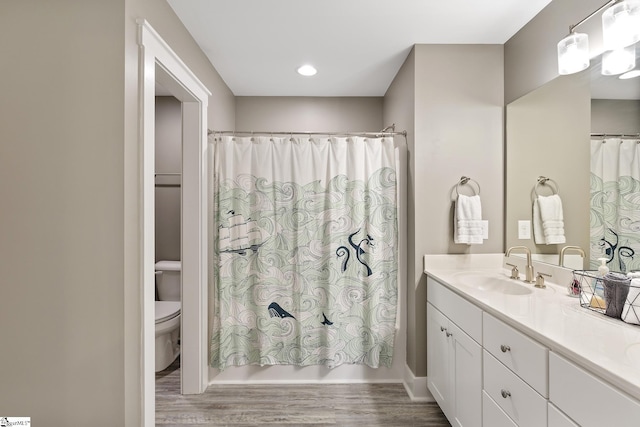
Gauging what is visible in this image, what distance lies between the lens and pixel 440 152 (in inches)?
88.7

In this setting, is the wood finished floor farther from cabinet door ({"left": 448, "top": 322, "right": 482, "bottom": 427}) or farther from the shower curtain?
the shower curtain

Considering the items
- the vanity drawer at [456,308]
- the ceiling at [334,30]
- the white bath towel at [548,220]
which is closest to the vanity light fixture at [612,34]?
the ceiling at [334,30]

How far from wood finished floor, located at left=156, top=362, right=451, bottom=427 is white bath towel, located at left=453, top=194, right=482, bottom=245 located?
3.80 feet

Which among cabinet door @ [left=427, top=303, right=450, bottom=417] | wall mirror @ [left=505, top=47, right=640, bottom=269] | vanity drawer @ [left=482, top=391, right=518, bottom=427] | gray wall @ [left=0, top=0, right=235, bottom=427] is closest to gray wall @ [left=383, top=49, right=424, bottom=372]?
cabinet door @ [left=427, top=303, right=450, bottom=417]

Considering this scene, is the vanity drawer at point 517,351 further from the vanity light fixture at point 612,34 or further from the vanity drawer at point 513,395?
the vanity light fixture at point 612,34

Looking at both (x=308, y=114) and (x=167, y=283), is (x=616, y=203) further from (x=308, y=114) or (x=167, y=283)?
(x=167, y=283)

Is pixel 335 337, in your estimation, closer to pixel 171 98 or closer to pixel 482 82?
→ pixel 482 82

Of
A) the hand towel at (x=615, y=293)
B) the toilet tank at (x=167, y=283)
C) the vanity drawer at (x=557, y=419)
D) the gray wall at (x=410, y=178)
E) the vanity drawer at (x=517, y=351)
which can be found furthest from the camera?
the toilet tank at (x=167, y=283)

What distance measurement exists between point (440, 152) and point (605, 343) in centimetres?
150

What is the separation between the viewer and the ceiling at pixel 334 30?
6.03 ft

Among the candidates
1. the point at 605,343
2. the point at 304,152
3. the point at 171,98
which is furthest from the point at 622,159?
the point at 171,98

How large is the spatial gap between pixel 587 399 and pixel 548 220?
1270 millimetres

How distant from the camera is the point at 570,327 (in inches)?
45.2

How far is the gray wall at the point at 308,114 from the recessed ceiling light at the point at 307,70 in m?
0.63
